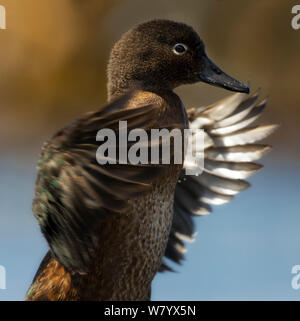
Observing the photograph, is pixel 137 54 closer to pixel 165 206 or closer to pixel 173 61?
pixel 173 61

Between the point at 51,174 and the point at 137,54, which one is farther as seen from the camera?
the point at 137,54

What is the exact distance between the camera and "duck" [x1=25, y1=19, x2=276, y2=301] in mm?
2021

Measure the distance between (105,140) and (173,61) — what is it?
0.65 meters

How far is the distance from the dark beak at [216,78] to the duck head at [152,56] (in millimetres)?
76

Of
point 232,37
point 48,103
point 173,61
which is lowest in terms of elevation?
point 173,61

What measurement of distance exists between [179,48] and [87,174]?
762 millimetres

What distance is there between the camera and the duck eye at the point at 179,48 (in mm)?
2561

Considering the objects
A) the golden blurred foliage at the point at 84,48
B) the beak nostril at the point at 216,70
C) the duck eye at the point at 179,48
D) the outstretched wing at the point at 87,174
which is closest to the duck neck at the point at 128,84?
the duck eye at the point at 179,48

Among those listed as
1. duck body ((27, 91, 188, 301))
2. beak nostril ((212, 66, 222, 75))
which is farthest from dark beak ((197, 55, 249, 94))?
duck body ((27, 91, 188, 301))

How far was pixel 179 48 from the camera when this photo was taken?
258cm

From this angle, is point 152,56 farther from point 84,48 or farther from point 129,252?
point 84,48

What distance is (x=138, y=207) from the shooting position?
7.47 feet

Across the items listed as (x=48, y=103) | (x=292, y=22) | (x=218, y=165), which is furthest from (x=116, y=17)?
(x=218, y=165)

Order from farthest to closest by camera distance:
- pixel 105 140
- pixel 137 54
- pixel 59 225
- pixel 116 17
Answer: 1. pixel 116 17
2. pixel 137 54
3. pixel 59 225
4. pixel 105 140
